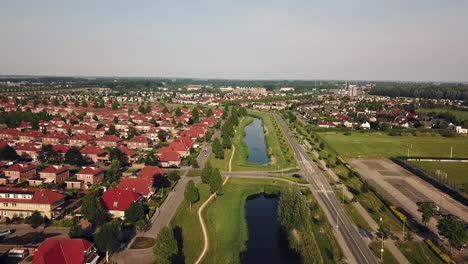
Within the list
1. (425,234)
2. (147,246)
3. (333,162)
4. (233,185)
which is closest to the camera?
(147,246)

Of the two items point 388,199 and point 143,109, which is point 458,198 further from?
point 143,109

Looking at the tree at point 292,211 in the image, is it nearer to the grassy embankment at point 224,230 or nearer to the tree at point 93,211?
the grassy embankment at point 224,230

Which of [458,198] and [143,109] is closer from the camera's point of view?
[458,198]

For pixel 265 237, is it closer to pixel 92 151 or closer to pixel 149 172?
pixel 149 172

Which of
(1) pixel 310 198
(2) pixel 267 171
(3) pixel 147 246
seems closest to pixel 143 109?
(2) pixel 267 171

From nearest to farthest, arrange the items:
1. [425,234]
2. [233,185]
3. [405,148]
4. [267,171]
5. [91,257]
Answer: [91,257]
[425,234]
[233,185]
[267,171]
[405,148]

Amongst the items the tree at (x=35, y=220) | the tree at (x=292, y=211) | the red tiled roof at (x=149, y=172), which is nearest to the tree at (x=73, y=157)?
the red tiled roof at (x=149, y=172)

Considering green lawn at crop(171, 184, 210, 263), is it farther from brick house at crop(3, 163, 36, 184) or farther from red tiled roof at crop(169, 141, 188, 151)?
brick house at crop(3, 163, 36, 184)

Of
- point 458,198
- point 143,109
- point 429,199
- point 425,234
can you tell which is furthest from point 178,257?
point 143,109
